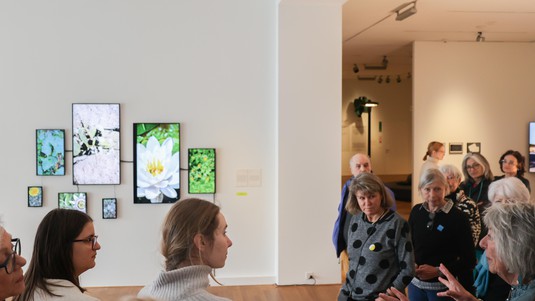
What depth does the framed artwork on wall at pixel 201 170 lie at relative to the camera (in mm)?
7355

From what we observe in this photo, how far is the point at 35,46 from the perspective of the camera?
23.5 feet

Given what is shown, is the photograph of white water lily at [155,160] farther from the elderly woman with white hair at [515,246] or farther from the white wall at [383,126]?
the white wall at [383,126]

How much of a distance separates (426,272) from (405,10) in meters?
5.23

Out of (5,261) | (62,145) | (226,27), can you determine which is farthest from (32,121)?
(5,261)

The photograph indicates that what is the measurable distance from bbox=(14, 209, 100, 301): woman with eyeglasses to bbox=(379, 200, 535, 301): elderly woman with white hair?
1.73m

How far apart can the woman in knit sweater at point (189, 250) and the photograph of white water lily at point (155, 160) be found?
17.1ft

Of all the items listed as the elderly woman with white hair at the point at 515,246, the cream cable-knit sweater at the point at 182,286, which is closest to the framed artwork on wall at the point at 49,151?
the cream cable-knit sweater at the point at 182,286

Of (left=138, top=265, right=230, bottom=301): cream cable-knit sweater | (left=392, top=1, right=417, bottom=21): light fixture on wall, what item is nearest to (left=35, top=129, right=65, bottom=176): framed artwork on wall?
(left=392, top=1, right=417, bottom=21): light fixture on wall

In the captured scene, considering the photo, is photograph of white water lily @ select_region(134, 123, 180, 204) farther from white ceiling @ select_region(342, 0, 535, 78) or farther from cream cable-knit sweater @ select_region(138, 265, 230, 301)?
cream cable-knit sweater @ select_region(138, 265, 230, 301)

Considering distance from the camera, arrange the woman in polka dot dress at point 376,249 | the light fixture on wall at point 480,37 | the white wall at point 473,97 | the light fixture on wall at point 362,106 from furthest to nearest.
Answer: the light fixture on wall at point 362,106 → the white wall at point 473,97 → the light fixture on wall at point 480,37 → the woman in polka dot dress at point 376,249

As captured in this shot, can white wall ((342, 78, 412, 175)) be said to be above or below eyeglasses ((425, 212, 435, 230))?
above

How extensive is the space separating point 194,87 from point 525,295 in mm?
5719

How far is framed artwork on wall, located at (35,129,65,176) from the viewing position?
716 cm

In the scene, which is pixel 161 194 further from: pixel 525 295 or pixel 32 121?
pixel 525 295
